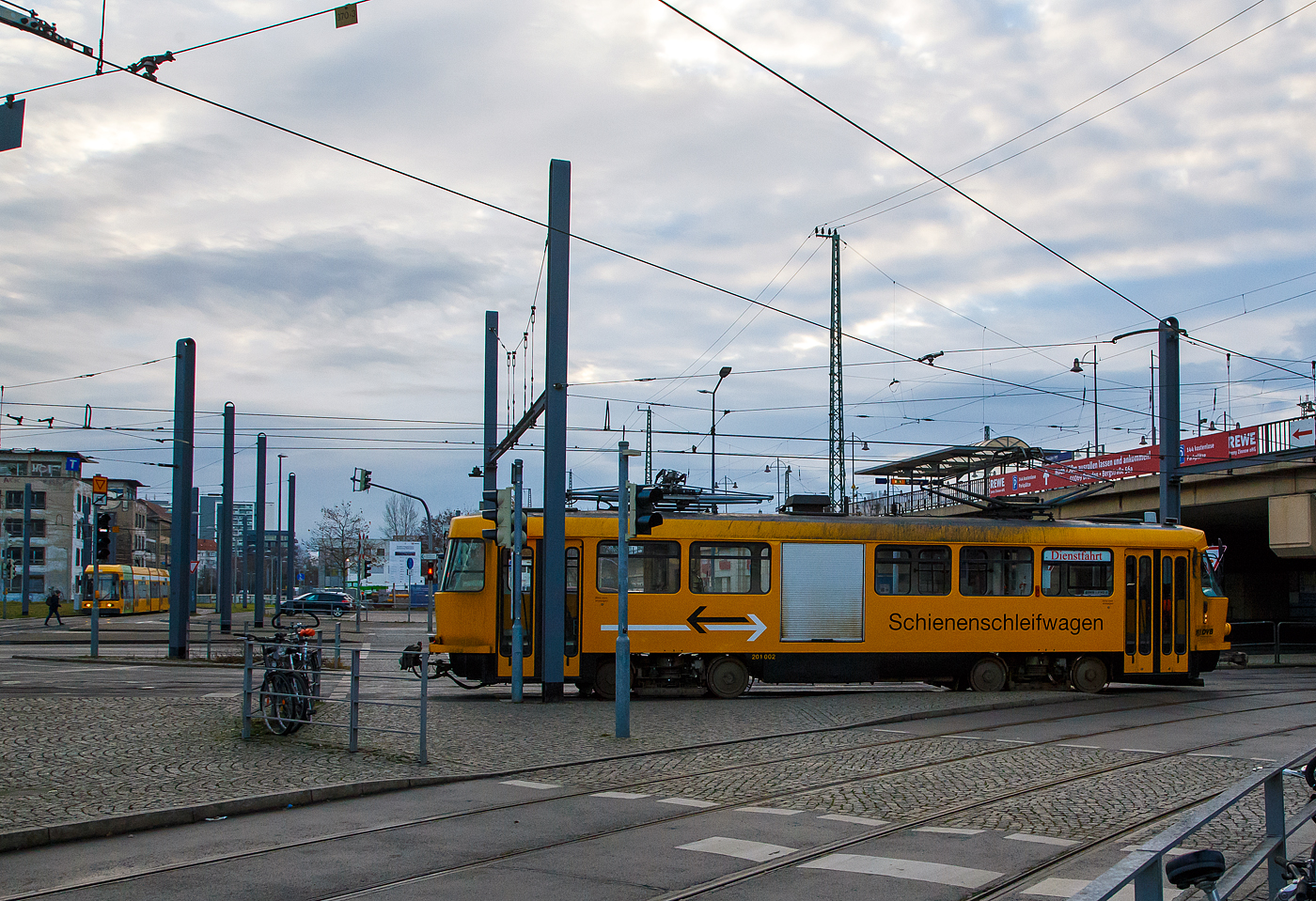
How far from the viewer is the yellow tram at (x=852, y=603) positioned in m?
17.6

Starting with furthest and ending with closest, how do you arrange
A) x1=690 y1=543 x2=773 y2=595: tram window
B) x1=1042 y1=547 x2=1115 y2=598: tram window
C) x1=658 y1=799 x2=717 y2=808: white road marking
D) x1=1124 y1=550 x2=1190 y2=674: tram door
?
x1=1124 y1=550 x2=1190 y2=674: tram door → x1=1042 y1=547 x2=1115 y2=598: tram window → x1=690 y1=543 x2=773 y2=595: tram window → x1=658 y1=799 x2=717 y2=808: white road marking

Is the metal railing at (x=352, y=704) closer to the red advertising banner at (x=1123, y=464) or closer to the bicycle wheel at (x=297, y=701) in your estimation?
the bicycle wheel at (x=297, y=701)

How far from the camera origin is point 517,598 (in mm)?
17094

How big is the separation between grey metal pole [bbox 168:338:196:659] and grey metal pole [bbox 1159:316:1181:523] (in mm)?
21987

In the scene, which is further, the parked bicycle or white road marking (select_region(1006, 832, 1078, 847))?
the parked bicycle

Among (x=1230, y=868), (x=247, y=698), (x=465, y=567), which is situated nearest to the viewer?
(x=1230, y=868)

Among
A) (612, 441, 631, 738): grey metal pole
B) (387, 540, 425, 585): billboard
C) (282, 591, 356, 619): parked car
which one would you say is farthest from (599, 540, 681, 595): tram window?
(387, 540, 425, 585): billboard

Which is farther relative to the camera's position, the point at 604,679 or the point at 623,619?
the point at 604,679

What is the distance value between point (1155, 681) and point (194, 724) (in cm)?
1535

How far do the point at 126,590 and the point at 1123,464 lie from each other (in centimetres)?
4712

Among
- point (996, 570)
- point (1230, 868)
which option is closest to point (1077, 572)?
point (996, 570)

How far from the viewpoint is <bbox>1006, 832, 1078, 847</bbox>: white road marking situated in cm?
773

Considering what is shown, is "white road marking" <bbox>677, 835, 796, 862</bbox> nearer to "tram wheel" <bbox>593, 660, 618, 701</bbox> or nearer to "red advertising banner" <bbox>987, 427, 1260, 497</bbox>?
"tram wheel" <bbox>593, 660, 618, 701</bbox>

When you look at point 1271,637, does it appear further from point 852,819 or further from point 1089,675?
point 852,819
